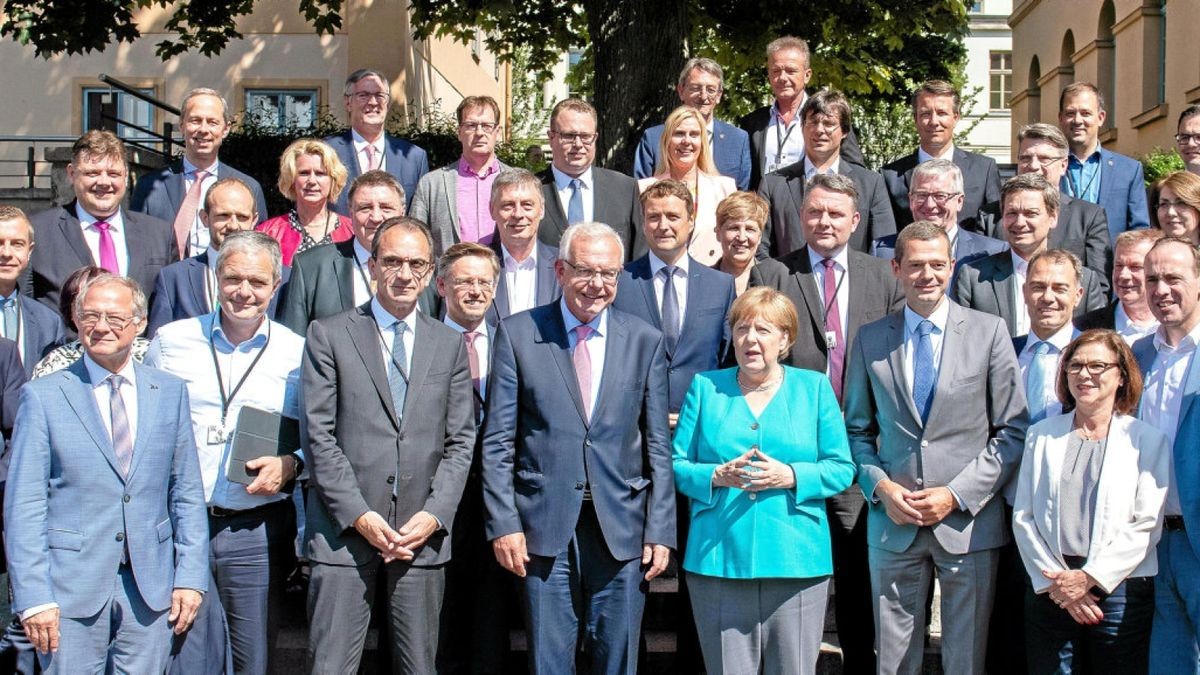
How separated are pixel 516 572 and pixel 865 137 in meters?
17.5

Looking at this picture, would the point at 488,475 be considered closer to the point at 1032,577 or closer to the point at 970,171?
the point at 1032,577

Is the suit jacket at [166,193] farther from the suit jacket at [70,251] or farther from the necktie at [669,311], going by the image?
the necktie at [669,311]

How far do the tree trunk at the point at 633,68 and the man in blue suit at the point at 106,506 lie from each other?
7.24 metres

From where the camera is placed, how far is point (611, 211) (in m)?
6.93

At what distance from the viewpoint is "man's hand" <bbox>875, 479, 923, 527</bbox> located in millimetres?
5137

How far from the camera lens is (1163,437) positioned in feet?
16.3

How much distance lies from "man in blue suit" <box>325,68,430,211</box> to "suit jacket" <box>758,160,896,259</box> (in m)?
2.08

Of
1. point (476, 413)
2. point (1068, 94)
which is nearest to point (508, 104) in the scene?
point (1068, 94)

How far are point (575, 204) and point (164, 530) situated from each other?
9.68 feet

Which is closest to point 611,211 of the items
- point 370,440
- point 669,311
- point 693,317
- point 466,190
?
point 466,190

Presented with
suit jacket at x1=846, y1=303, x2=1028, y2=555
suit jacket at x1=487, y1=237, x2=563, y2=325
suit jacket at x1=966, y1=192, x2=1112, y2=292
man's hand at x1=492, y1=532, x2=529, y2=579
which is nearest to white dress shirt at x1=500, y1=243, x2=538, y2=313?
suit jacket at x1=487, y1=237, x2=563, y2=325

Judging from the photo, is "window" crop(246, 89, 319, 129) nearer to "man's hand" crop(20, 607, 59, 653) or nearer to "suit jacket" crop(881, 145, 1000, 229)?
"suit jacket" crop(881, 145, 1000, 229)

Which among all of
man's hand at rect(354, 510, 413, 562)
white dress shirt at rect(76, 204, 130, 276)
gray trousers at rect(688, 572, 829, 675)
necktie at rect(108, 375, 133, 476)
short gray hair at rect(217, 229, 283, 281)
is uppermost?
white dress shirt at rect(76, 204, 130, 276)

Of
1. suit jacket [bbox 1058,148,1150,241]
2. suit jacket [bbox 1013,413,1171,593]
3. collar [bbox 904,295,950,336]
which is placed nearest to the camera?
suit jacket [bbox 1013,413,1171,593]
